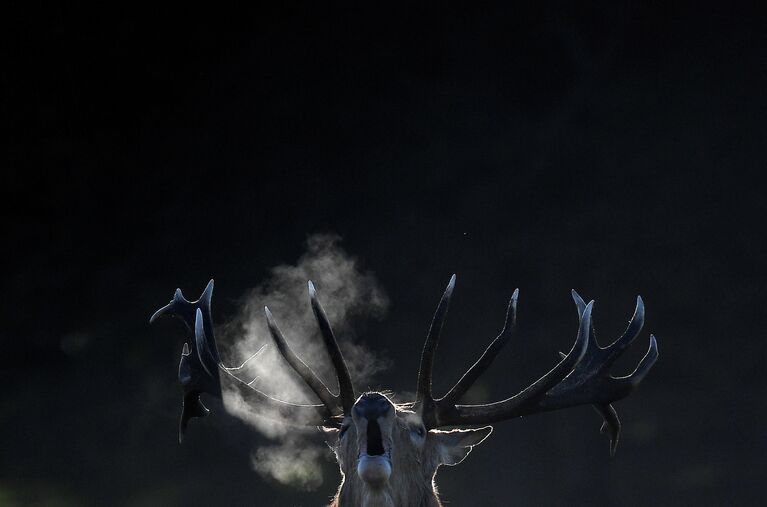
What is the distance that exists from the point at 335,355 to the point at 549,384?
4.07 ft

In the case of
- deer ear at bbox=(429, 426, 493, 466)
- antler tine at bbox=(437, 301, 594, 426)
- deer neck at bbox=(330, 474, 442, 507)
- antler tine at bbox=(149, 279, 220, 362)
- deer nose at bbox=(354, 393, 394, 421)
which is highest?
antler tine at bbox=(149, 279, 220, 362)

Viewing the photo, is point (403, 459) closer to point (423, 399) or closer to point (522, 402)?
point (423, 399)

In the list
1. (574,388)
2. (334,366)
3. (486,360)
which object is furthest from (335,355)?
(574,388)

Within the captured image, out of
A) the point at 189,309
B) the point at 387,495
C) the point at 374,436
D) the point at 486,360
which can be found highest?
the point at 189,309

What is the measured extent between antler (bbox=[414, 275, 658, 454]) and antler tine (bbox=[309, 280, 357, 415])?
15.0 inches

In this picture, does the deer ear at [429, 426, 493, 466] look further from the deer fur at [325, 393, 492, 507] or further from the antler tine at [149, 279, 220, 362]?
the antler tine at [149, 279, 220, 362]

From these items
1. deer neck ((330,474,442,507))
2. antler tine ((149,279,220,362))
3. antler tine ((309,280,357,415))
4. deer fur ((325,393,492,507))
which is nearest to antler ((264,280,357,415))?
antler tine ((309,280,357,415))

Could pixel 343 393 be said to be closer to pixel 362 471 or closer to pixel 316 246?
pixel 362 471

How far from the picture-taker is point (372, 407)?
16.5 ft

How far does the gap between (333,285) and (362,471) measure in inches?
210

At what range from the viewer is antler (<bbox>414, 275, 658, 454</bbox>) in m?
5.71

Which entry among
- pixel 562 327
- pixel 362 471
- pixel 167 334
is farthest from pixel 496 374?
pixel 362 471

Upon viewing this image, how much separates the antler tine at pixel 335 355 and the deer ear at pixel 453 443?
0.53m

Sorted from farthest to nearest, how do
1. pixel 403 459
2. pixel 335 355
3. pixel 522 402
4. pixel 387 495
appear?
pixel 522 402, pixel 335 355, pixel 403 459, pixel 387 495
